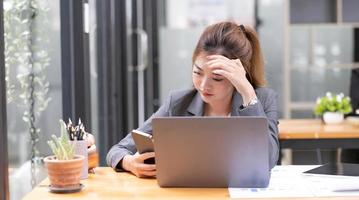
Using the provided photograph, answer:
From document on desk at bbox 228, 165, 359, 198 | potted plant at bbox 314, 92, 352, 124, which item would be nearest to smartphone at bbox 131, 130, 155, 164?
document on desk at bbox 228, 165, 359, 198

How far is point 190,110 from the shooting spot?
1.99 metres

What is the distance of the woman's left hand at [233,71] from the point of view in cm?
174

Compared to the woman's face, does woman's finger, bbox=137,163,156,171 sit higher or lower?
lower

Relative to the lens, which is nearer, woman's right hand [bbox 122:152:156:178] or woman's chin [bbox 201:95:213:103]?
woman's right hand [bbox 122:152:156:178]

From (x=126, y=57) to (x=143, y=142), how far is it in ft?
7.58

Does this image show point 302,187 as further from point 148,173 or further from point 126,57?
point 126,57

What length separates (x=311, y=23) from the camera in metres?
5.16

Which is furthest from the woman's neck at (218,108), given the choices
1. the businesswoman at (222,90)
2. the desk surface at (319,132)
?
the desk surface at (319,132)

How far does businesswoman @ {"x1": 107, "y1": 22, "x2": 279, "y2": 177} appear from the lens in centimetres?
175

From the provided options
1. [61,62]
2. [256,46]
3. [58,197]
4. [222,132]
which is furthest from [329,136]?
[58,197]

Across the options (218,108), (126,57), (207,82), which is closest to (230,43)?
(207,82)

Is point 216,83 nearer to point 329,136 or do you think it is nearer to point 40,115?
point 40,115

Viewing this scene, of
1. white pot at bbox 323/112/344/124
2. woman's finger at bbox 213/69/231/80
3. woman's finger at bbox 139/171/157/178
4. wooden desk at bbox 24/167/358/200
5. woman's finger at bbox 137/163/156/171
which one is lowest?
white pot at bbox 323/112/344/124

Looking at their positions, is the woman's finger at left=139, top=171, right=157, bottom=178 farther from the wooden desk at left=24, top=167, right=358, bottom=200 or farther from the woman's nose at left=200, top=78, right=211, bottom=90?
the woman's nose at left=200, top=78, right=211, bottom=90
